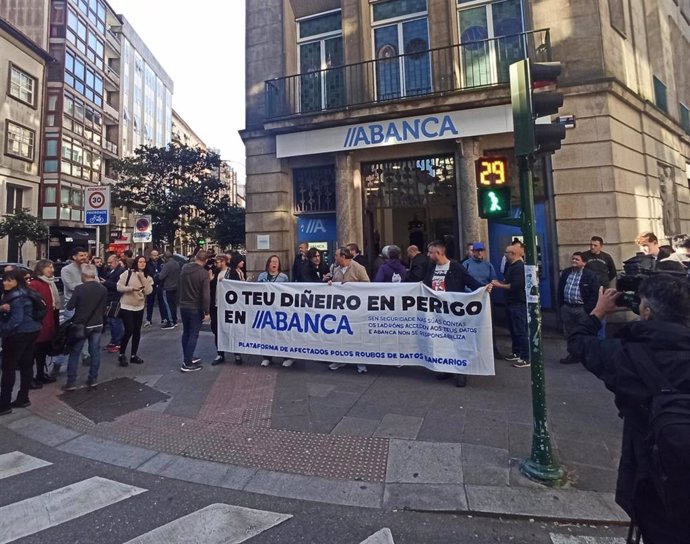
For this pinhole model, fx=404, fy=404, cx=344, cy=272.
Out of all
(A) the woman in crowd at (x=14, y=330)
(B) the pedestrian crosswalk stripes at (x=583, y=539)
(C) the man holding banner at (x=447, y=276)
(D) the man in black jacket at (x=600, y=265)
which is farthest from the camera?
(D) the man in black jacket at (x=600, y=265)

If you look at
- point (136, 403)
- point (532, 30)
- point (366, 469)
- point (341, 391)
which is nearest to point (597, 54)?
point (532, 30)

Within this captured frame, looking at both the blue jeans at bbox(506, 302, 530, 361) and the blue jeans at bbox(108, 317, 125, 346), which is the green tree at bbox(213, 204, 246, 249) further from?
the blue jeans at bbox(506, 302, 530, 361)

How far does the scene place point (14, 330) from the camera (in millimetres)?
5203

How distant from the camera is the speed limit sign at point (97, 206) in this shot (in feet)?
36.8

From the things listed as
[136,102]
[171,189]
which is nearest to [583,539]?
[171,189]

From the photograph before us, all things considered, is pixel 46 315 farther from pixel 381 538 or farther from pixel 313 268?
pixel 381 538

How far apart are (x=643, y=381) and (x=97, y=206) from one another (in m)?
12.9

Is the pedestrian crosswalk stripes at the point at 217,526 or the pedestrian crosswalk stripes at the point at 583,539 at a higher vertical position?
the pedestrian crosswalk stripes at the point at 217,526

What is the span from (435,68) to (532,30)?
7.59ft

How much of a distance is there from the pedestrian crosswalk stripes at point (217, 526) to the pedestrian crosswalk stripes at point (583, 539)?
192 cm

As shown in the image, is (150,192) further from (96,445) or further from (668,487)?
(668,487)

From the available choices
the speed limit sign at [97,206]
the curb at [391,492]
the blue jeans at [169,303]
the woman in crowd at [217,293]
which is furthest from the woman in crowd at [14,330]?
the speed limit sign at [97,206]

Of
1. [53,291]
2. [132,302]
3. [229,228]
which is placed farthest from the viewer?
[229,228]

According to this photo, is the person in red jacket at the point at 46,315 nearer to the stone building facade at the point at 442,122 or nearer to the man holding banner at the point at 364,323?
the man holding banner at the point at 364,323
